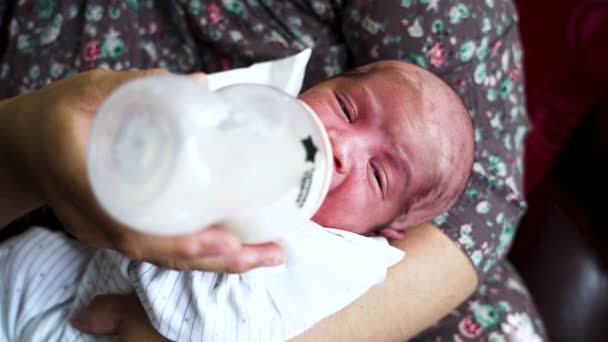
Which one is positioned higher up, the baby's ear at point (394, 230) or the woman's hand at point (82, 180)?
the woman's hand at point (82, 180)

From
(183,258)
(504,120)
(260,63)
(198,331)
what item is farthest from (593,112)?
(183,258)

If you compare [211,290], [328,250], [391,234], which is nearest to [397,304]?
[391,234]

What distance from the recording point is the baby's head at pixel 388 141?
41.1 inches

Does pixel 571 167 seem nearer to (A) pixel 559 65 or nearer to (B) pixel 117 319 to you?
(A) pixel 559 65

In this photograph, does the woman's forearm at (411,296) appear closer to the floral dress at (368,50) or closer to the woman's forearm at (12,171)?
the floral dress at (368,50)

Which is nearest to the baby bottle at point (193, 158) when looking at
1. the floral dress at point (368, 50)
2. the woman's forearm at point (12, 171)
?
the woman's forearm at point (12, 171)

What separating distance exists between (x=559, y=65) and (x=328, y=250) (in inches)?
45.1

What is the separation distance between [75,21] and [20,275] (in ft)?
1.96

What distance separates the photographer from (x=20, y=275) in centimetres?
115

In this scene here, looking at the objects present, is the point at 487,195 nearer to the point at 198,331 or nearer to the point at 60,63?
the point at 198,331

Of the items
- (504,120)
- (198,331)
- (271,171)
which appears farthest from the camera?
(504,120)

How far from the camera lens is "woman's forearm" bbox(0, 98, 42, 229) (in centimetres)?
75

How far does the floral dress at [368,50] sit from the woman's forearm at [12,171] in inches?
18.7

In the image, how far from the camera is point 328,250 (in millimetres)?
979
